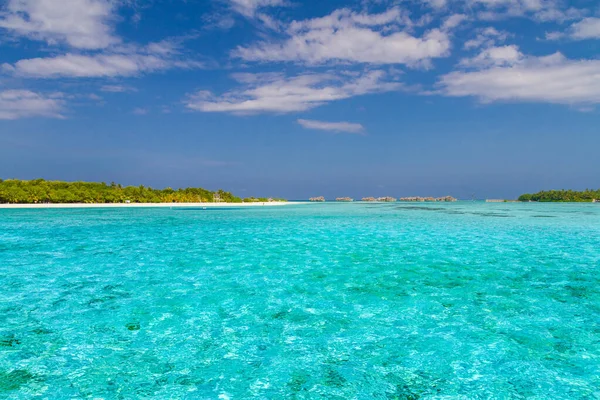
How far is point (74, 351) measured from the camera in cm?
716

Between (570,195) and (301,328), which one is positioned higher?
(570,195)

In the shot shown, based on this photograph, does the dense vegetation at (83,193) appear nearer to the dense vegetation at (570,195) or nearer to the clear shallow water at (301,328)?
the clear shallow water at (301,328)

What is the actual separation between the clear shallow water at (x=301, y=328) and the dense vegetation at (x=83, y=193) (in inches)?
3571

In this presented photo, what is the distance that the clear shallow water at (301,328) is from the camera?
6.02 m

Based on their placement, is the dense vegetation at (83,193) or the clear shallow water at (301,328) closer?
the clear shallow water at (301,328)

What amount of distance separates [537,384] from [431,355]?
1.74 metres

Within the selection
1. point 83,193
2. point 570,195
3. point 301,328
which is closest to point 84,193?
point 83,193

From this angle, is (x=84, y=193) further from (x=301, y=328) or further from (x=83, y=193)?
(x=301, y=328)

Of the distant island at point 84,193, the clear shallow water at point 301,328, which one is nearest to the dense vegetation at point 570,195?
the distant island at point 84,193

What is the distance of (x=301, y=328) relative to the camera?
8.50 m

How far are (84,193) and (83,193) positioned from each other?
0.24 m

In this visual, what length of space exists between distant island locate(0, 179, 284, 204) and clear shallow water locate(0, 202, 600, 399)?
297ft

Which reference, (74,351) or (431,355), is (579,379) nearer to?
(431,355)

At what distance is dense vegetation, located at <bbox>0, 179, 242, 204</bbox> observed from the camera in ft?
292
